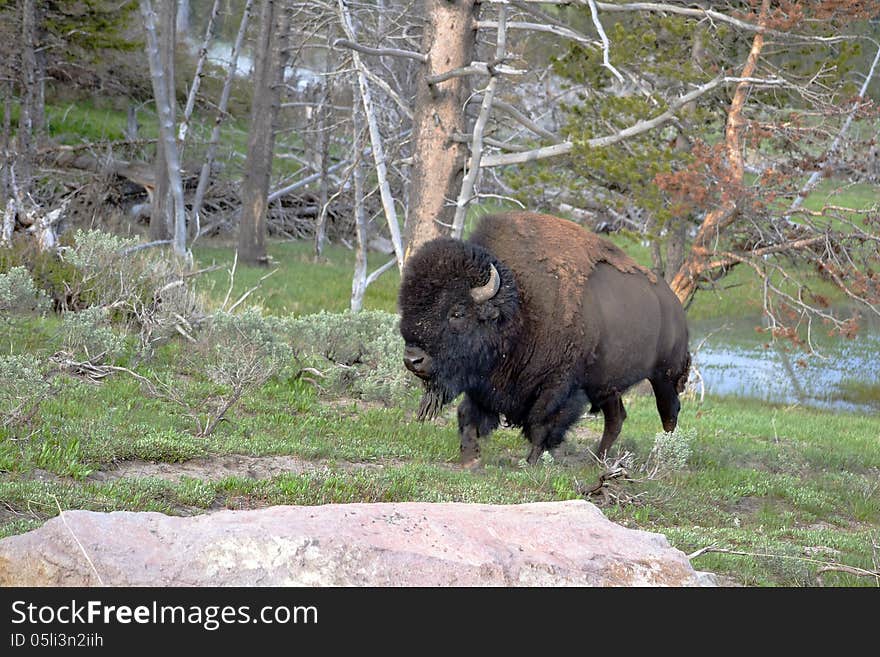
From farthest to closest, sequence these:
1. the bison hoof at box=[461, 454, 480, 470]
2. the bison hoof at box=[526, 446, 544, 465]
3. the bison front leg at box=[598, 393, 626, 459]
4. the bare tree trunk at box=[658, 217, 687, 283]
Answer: the bare tree trunk at box=[658, 217, 687, 283]
the bison front leg at box=[598, 393, 626, 459]
the bison hoof at box=[526, 446, 544, 465]
the bison hoof at box=[461, 454, 480, 470]

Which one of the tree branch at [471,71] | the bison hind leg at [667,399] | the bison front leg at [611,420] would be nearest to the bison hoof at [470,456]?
the bison front leg at [611,420]

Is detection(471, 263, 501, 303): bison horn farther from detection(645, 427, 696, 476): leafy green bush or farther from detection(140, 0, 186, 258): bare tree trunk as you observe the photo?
detection(140, 0, 186, 258): bare tree trunk

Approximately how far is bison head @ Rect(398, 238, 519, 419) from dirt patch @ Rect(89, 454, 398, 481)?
3.26 feet

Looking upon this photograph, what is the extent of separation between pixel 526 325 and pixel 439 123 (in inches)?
171

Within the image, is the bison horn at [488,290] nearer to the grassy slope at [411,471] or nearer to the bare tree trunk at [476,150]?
the grassy slope at [411,471]

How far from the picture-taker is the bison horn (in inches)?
327

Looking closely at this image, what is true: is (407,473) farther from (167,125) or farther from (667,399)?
(167,125)

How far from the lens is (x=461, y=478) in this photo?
7789 mm

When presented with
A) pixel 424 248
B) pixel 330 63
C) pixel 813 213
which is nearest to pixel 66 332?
pixel 424 248

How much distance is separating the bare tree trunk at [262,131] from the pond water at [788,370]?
11045 millimetres

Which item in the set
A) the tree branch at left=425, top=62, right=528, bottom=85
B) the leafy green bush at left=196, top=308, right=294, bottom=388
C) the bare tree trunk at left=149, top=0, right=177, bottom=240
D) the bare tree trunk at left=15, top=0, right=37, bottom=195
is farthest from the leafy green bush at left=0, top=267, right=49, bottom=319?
the bare tree trunk at left=149, top=0, right=177, bottom=240
